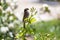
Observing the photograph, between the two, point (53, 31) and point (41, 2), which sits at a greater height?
point (41, 2)

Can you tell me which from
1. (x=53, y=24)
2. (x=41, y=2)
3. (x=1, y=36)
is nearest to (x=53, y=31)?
(x=53, y=24)

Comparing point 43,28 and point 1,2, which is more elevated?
point 1,2

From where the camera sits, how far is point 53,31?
1127 millimetres

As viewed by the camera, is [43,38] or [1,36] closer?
[43,38]

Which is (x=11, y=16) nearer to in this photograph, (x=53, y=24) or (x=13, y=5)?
(x=13, y=5)

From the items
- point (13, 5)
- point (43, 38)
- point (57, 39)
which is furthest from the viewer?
point (13, 5)

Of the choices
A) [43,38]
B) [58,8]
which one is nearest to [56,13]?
[58,8]

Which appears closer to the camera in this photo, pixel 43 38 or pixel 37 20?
pixel 43 38

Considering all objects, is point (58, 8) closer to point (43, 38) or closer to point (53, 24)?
point (53, 24)

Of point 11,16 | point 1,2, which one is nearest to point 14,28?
point 11,16

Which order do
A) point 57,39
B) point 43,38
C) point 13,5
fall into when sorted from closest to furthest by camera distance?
1. point 43,38
2. point 57,39
3. point 13,5

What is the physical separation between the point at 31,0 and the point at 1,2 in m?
0.18

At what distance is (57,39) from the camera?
43.2 inches

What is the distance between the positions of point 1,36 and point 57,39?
0.30 meters
